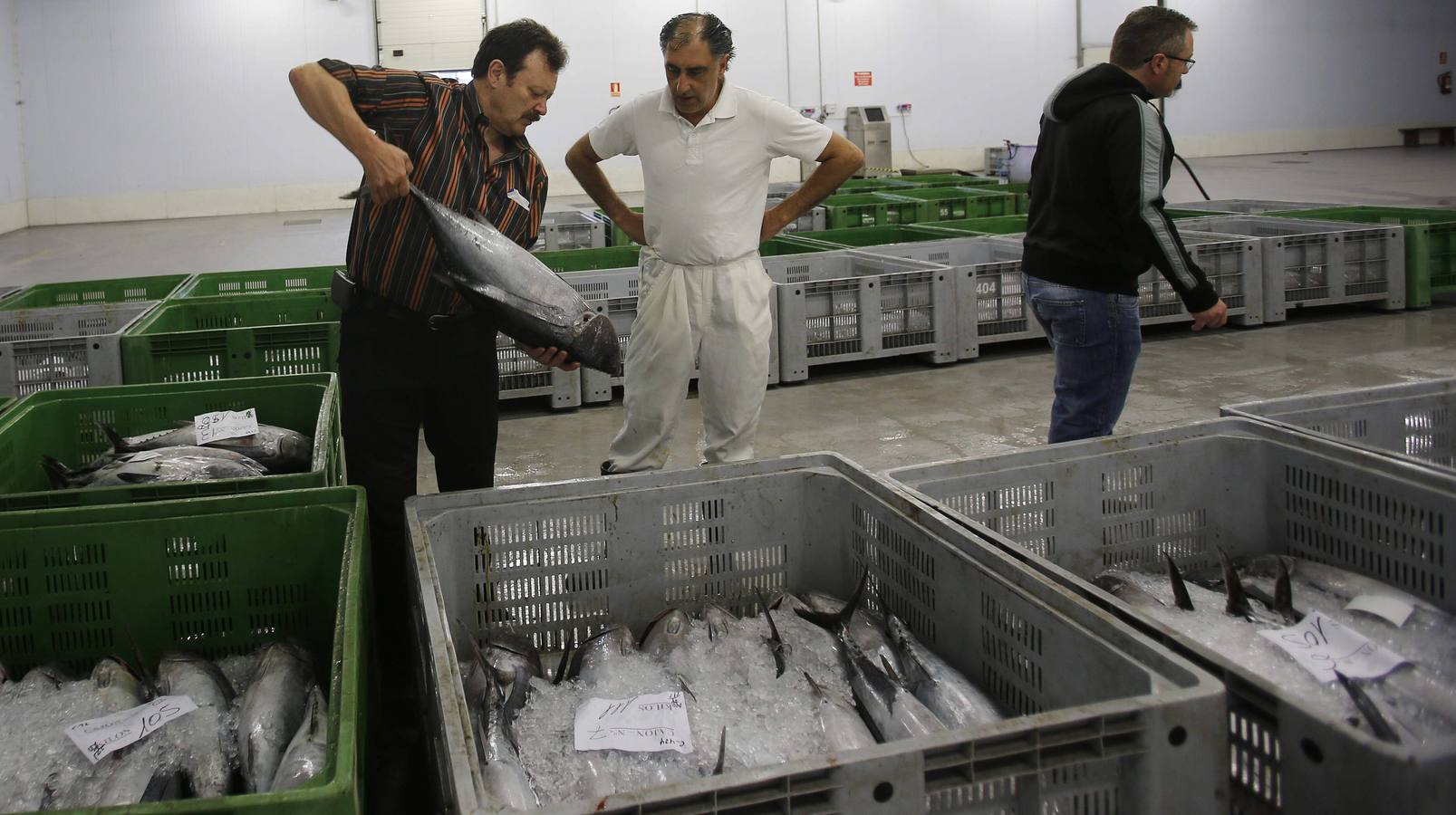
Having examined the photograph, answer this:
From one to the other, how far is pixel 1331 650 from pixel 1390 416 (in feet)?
3.33

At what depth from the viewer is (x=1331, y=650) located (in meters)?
1.60

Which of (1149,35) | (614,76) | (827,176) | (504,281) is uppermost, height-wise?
(614,76)

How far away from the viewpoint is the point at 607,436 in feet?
16.9

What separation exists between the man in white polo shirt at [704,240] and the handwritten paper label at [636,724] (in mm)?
1558

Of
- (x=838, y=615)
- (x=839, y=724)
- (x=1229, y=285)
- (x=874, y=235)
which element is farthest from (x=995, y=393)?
(x=839, y=724)

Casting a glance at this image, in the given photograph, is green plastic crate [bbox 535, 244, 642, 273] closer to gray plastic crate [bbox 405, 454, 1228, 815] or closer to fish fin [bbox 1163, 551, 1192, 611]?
gray plastic crate [bbox 405, 454, 1228, 815]

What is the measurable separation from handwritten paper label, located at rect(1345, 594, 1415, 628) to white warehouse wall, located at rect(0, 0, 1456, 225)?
1554 centimetres

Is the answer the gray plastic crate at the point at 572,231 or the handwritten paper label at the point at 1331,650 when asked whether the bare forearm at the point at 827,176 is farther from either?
the gray plastic crate at the point at 572,231

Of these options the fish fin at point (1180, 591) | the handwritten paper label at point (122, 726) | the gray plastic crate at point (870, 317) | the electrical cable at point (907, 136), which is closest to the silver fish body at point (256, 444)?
the handwritten paper label at point (122, 726)

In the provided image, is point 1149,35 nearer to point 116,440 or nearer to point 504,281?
point 504,281

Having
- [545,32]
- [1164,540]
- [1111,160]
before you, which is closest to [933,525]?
[1164,540]

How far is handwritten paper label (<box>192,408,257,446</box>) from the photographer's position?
269cm

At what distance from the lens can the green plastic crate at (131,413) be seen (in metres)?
2.70

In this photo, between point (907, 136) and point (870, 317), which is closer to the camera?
point (870, 317)
